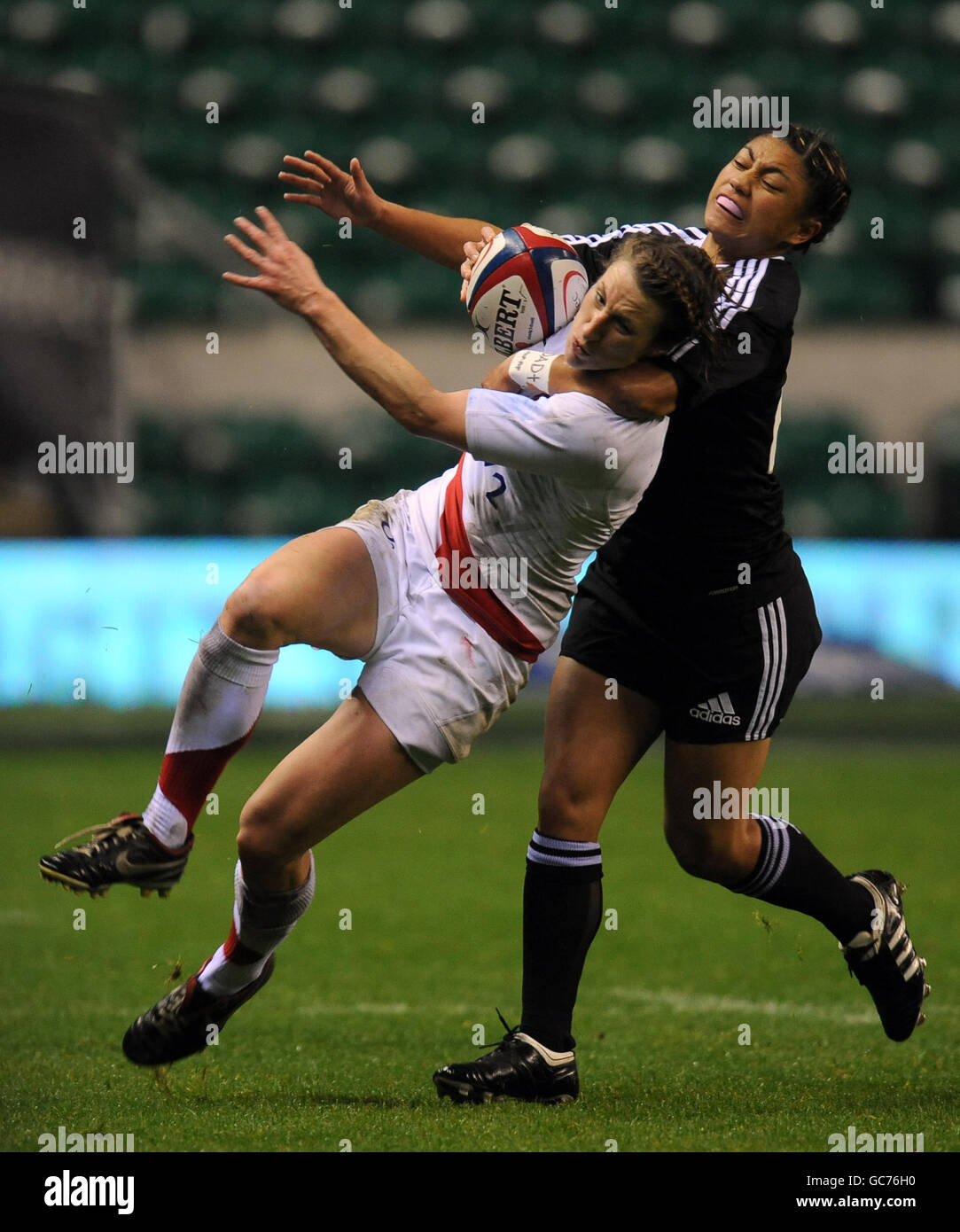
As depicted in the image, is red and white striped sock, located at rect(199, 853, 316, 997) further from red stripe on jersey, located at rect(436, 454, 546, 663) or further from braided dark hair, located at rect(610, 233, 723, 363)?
braided dark hair, located at rect(610, 233, 723, 363)

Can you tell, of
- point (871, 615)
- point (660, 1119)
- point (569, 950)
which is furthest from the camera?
point (871, 615)

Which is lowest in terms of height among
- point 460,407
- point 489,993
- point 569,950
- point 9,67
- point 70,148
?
point 489,993

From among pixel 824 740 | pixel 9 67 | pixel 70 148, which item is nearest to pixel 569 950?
pixel 70 148

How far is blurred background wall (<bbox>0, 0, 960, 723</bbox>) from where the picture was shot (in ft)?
37.2

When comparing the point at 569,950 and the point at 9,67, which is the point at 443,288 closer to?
the point at 9,67

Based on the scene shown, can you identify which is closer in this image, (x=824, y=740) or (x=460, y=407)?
(x=460, y=407)

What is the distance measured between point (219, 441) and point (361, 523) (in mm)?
8442

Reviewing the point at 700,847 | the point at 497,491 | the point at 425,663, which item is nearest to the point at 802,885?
the point at 700,847

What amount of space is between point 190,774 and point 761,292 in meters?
1.45

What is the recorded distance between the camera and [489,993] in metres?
4.44

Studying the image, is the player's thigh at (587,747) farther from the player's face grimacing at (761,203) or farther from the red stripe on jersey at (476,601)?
the player's face grimacing at (761,203)

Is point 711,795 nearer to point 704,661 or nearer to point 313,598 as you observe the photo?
point 704,661

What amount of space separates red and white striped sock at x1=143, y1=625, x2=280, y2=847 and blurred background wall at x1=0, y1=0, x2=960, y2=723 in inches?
253

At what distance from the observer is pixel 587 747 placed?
334 cm
